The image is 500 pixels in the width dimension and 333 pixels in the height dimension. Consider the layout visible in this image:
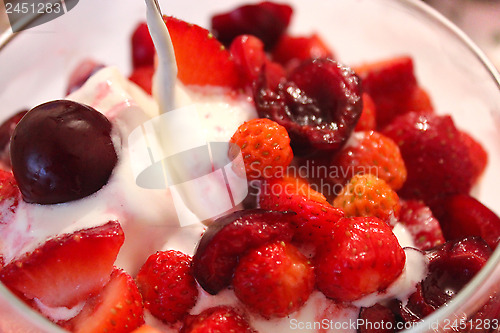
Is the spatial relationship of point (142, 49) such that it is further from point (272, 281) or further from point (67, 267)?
point (272, 281)

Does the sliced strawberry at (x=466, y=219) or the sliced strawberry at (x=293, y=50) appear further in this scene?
the sliced strawberry at (x=293, y=50)

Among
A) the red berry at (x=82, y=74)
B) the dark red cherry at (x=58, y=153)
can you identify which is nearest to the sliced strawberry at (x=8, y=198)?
the dark red cherry at (x=58, y=153)

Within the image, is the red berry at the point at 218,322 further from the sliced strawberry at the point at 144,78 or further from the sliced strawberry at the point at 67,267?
the sliced strawberry at the point at 144,78

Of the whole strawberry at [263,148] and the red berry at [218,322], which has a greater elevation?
the whole strawberry at [263,148]

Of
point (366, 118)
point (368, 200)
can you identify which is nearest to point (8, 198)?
point (368, 200)

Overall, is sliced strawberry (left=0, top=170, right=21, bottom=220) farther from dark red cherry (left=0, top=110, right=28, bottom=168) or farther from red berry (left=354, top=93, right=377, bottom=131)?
red berry (left=354, top=93, right=377, bottom=131)

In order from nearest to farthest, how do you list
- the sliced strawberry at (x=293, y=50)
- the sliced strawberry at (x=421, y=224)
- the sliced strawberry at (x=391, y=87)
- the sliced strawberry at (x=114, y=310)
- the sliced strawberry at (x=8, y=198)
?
the sliced strawberry at (x=114, y=310) < the sliced strawberry at (x=8, y=198) < the sliced strawberry at (x=421, y=224) < the sliced strawberry at (x=391, y=87) < the sliced strawberry at (x=293, y=50)
